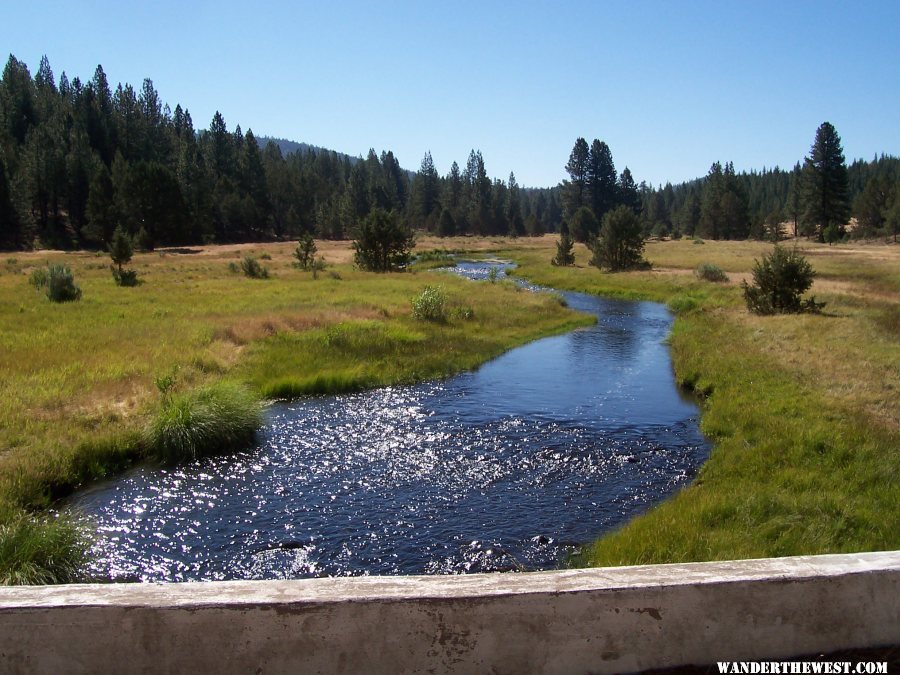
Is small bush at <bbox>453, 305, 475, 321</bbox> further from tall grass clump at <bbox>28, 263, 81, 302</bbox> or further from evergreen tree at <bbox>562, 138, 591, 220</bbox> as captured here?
evergreen tree at <bbox>562, 138, 591, 220</bbox>

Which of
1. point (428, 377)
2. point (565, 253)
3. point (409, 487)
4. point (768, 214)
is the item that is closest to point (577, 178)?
point (768, 214)

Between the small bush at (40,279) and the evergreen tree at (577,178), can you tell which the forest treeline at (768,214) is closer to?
the evergreen tree at (577,178)

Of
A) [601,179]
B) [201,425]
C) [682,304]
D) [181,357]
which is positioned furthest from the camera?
[601,179]

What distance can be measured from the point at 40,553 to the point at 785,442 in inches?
549

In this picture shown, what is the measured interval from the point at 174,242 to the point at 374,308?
6663 cm

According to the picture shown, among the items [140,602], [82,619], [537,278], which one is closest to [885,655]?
[140,602]

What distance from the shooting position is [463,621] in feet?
13.4

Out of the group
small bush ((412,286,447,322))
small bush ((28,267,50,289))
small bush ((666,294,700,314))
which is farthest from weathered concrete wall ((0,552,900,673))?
small bush ((28,267,50,289))

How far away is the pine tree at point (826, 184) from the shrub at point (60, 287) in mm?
94726

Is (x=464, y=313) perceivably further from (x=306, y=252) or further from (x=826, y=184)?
(x=826, y=184)

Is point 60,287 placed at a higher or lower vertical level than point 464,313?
higher

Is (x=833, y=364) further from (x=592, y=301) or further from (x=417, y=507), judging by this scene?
(x=592, y=301)

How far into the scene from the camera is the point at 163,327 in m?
26.6

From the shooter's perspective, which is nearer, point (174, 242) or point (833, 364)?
point (833, 364)
